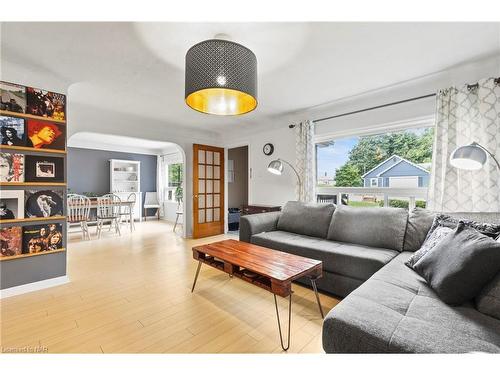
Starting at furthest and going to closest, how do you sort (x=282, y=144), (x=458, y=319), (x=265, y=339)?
(x=282, y=144) → (x=265, y=339) → (x=458, y=319)

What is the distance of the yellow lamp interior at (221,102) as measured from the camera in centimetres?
191

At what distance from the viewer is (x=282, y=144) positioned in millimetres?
4062

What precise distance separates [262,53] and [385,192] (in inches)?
91.3

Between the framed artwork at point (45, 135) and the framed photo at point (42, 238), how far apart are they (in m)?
0.83

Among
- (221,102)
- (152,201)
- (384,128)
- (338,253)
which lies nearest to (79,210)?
(152,201)

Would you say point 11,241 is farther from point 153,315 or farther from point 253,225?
point 253,225

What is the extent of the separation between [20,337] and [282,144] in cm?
376

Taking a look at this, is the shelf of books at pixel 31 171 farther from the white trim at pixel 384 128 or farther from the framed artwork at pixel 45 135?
the white trim at pixel 384 128

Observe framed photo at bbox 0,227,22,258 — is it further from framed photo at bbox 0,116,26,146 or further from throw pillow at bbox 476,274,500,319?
throw pillow at bbox 476,274,500,319

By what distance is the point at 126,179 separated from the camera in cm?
690

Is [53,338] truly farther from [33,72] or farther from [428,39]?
[428,39]

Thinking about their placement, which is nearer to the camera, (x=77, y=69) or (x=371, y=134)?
(x=77, y=69)

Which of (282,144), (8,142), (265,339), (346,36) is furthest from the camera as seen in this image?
(282,144)

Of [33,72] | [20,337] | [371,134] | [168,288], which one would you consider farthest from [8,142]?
[371,134]
